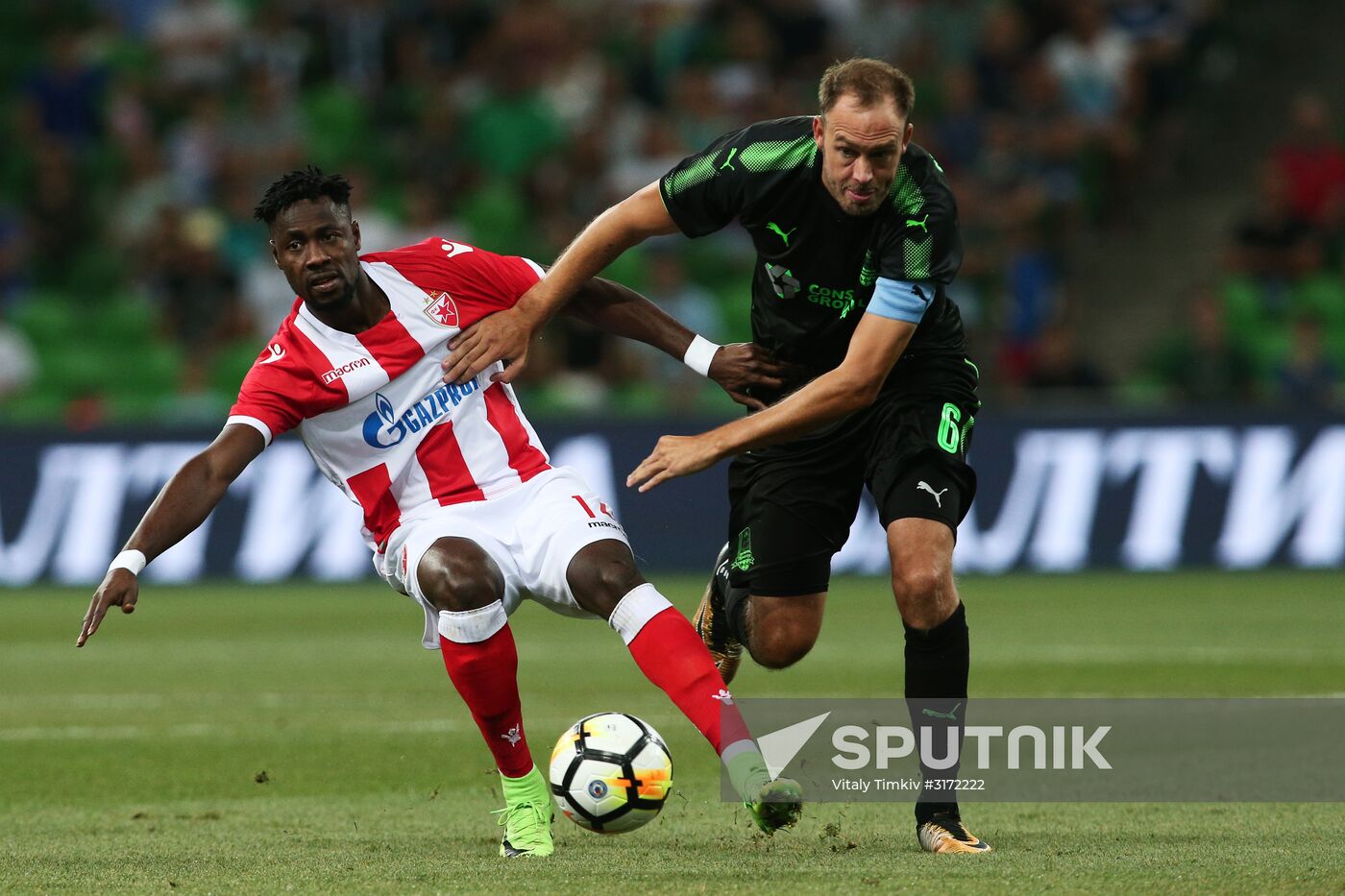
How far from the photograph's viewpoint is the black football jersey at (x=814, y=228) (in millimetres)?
5605

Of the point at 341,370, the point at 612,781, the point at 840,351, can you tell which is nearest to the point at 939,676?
the point at 612,781

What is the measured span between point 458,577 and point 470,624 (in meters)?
0.14

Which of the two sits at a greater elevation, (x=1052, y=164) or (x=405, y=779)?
(x=1052, y=164)

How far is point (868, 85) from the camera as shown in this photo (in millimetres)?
5367

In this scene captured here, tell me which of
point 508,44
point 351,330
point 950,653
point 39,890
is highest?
point 508,44

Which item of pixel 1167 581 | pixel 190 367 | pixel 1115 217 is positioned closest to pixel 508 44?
pixel 190 367

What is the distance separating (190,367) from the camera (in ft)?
51.8

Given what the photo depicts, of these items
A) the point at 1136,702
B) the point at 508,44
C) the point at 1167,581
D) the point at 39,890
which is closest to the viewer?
the point at 39,890

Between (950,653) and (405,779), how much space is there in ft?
7.90

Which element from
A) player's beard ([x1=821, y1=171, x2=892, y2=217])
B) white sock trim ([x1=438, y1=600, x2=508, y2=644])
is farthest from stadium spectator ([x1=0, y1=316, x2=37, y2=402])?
player's beard ([x1=821, y1=171, x2=892, y2=217])

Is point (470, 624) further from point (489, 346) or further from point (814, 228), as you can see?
point (814, 228)

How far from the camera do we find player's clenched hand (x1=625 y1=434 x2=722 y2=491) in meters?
A: 5.27

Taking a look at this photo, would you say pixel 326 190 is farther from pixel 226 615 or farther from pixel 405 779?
pixel 226 615

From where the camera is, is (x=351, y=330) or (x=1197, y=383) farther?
(x=1197, y=383)
